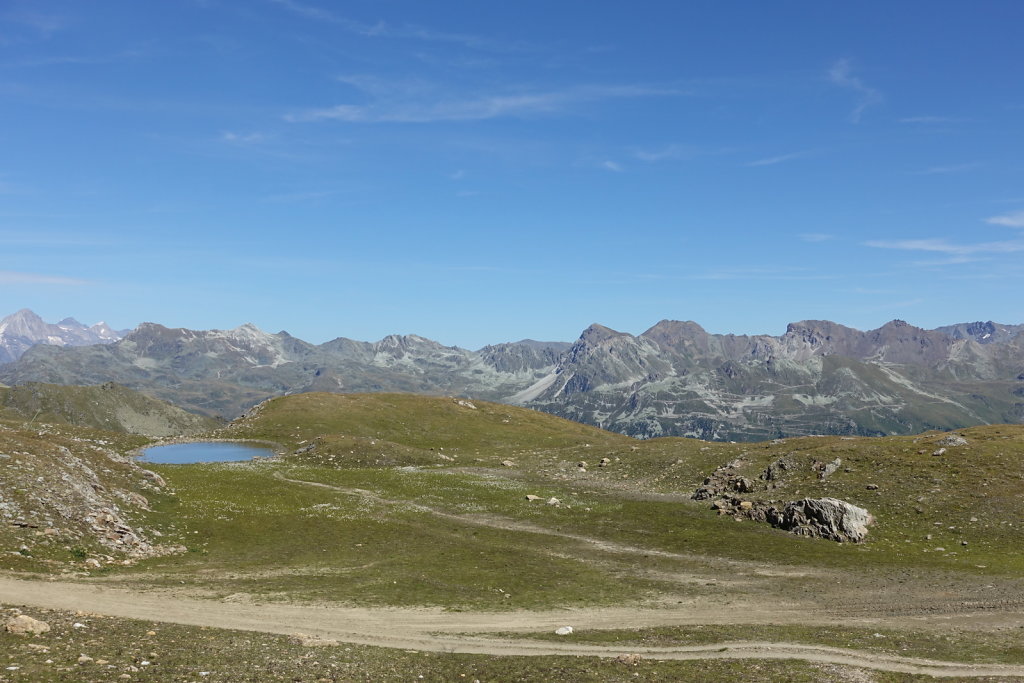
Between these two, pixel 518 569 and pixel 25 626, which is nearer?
pixel 25 626

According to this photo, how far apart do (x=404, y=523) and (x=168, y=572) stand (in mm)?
23584

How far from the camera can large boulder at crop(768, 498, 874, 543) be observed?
60531mm

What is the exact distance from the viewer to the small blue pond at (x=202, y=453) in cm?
10344

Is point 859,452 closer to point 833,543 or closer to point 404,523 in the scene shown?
point 833,543

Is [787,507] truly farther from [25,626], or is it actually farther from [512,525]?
[25,626]

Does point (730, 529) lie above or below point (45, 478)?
below

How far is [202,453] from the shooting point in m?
111

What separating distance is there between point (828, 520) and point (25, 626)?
206ft

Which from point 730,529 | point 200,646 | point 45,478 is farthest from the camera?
point 730,529

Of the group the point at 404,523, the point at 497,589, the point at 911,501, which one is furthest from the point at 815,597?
the point at 404,523

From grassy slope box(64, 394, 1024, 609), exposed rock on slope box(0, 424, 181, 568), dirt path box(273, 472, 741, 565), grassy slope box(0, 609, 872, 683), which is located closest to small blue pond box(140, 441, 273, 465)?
grassy slope box(64, 394, 1024, 609)

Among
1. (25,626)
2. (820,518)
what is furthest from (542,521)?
(25,626)

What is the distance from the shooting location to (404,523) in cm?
6322

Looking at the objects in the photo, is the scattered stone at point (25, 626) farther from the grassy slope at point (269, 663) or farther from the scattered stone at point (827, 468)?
the scattered stone at point (827, 468)
